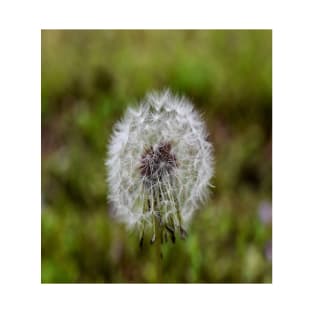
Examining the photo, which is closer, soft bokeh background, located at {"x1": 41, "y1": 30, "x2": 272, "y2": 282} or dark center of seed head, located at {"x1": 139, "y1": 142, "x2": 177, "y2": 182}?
dark center of seed head, located at {"x1": 139, "y1": 142, "x2": 177, "y2": 182}

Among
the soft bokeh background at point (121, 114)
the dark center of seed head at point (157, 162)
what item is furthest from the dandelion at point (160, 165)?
the soft bokeh background at point (121, 114)

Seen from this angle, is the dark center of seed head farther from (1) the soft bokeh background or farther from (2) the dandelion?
(1) the soft bokeh background

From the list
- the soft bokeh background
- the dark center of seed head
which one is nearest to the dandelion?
the dark center of seed head

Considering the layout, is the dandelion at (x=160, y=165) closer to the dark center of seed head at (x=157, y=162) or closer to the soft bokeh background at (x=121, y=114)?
the dark center of seed head at (x=157, y=162)

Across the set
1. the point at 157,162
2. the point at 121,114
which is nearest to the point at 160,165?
the point at 157,162

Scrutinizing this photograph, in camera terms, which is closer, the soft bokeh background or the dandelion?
the dandelion
